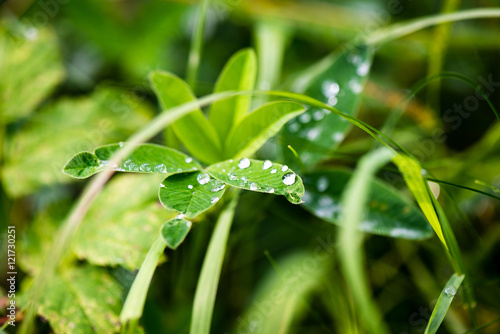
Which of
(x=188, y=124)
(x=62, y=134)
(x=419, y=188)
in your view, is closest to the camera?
(x=419, y=188)

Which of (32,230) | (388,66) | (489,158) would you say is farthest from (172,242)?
(388,66)

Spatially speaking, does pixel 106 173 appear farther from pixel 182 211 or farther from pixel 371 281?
pixel 371 281

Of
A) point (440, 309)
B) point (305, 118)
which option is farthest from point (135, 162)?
point (440, 309)

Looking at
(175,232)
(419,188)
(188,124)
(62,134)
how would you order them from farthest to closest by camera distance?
(62,134), (188,124), (419,188), (175,232)

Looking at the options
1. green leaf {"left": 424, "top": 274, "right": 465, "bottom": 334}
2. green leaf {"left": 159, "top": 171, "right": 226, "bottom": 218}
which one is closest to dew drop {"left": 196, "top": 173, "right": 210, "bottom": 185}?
green leaf {"left": 159, "top": 171, "right": 226, "bottom": 218}

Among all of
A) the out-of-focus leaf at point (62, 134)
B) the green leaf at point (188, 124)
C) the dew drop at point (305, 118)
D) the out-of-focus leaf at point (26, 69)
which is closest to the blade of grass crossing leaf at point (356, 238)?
the dew drop at point (305, 118)

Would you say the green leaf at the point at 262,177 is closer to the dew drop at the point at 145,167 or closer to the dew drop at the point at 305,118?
the dew drop at the point at 145,167

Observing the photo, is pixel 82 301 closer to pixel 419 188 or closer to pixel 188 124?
pixel 188 124
